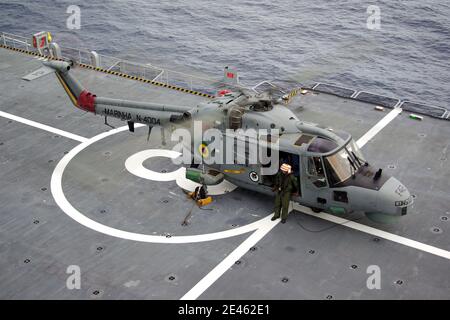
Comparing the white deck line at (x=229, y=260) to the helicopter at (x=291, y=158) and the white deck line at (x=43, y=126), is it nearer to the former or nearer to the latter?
the helicopter at (x=291, y=158)

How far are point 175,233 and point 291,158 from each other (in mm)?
4470

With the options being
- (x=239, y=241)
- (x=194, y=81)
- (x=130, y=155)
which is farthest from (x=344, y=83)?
(x=239, y=241)

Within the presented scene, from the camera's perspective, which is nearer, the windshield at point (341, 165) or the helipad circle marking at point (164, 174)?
the windshield at point (341, 165)

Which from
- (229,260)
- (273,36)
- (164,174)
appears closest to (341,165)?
(229,260)

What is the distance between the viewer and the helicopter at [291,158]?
55.7 ft

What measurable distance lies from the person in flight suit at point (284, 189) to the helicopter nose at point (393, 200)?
2.69 meters

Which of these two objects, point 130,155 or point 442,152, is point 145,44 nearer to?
point 130,155

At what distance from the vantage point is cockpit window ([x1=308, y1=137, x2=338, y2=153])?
17203 mm

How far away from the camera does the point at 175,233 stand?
1759 centimetres

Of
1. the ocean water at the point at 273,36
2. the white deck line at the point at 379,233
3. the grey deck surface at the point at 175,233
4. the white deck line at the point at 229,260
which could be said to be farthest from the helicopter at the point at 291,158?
the ocean water at the point at 273,36

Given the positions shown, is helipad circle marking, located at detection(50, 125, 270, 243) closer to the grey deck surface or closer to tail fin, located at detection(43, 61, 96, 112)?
the grey deck surface

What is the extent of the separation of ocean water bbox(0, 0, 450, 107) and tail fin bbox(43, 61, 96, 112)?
17807 mm

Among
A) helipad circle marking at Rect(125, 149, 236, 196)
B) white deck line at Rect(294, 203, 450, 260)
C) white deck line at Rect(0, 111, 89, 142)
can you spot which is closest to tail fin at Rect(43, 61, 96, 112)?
white deck line at Rect(0, 111, 89, 142)

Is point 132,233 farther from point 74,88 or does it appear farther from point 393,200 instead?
point 393,200
